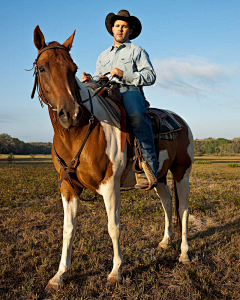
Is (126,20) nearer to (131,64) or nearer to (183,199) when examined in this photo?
(131,64)

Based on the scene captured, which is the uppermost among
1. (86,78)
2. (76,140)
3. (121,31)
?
(121,31)

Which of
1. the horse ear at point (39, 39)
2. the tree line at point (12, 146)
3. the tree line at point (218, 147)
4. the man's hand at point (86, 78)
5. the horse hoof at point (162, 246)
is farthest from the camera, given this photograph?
the tree line at point (218, 147)

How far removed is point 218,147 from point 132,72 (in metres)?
103

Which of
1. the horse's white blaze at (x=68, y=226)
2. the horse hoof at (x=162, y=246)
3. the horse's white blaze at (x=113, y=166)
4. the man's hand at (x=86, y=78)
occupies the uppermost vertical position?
the man's hand at (x=86, y=78)

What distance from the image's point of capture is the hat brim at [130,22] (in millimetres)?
3711

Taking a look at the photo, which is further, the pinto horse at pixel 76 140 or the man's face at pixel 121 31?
the man's face at pixel 121 31

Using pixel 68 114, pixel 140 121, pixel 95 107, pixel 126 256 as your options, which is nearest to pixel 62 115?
pixel 68 114

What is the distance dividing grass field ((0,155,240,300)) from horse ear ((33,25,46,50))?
3241mm

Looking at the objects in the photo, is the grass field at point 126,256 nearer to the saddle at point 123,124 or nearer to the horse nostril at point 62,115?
the saddle at point 123,124

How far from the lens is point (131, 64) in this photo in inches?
144

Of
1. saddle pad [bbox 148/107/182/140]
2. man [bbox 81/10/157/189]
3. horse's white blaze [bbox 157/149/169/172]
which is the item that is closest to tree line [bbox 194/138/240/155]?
saddle pad [bbox 148/107/182/140]

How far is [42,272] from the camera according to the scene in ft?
11.3

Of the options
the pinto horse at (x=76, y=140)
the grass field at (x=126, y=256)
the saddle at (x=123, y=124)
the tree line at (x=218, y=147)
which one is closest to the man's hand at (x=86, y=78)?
the saddle at (x=123, y=124)

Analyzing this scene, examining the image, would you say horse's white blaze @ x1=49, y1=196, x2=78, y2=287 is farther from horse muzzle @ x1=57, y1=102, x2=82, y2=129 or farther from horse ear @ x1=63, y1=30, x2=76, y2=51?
horse ear @ x1=63, y1=30, x2=76, y2=51
